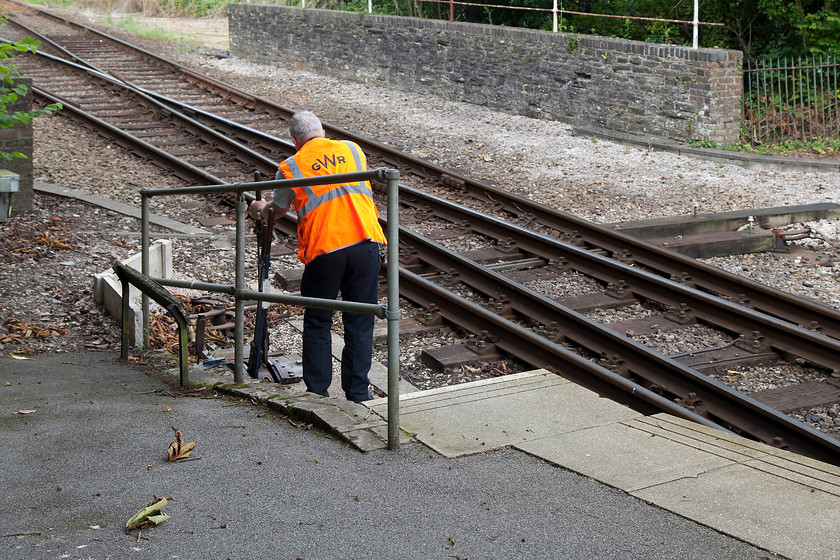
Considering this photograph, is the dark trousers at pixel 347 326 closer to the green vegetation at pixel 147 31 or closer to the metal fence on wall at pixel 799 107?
the metal fence on wall at pixel 799 107

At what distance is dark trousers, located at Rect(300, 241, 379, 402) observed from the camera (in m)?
5.58

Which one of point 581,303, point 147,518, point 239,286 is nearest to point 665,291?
point 581,303

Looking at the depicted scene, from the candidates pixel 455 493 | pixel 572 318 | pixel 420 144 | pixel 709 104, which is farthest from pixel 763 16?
pixel 455 493

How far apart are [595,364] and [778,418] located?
1282 millimetres

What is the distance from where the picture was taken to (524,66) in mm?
17719

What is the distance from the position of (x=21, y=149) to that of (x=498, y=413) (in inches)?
310

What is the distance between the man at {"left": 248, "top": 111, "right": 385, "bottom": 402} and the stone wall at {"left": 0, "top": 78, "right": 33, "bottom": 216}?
19.2ft

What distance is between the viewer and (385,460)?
3.98 meters

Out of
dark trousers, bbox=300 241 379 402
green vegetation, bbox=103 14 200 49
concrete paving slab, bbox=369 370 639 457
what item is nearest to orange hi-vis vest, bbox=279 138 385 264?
dark trousers, bbox=300 241 379 402

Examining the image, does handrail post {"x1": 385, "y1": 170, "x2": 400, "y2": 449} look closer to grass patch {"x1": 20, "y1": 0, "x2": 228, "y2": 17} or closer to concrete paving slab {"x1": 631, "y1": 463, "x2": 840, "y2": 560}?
concrete paving slab {"x1": 631, "y1": 463, "x2": 840, "y2": 560}

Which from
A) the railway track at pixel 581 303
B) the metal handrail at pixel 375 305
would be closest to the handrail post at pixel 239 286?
the metal handrail at pixel 375 305

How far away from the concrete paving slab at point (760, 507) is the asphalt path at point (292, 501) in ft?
0.30

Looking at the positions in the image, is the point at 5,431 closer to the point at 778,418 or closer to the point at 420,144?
the point at 778,418

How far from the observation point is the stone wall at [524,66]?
14656mm
